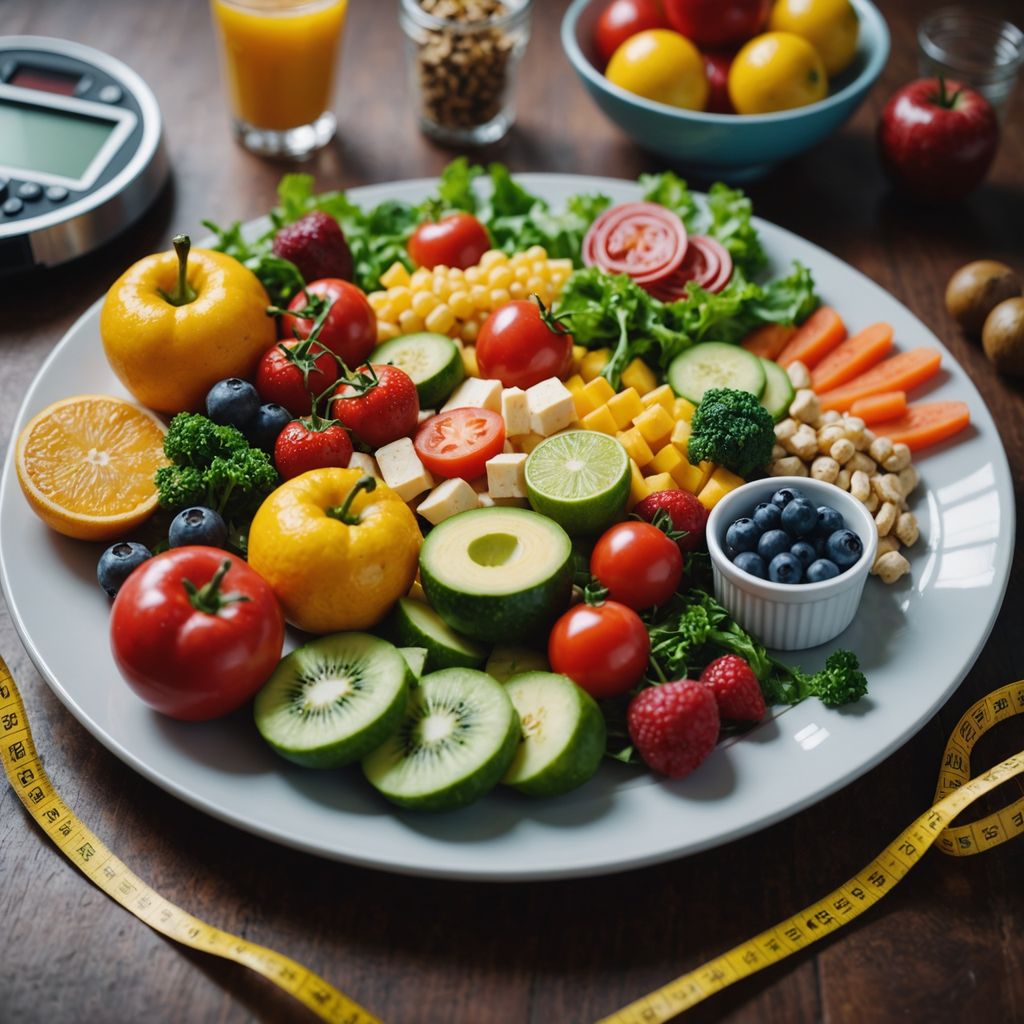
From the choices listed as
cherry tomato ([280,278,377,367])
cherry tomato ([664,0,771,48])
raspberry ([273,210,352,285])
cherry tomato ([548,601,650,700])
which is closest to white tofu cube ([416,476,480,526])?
cherry tomato ([548,601,650,700])

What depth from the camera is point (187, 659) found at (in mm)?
1938

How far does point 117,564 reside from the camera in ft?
7.30

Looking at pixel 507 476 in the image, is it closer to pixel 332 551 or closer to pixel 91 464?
pixel 332 551

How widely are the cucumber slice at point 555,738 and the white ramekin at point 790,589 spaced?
407mm

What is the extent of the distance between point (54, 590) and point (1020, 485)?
85.6 inches

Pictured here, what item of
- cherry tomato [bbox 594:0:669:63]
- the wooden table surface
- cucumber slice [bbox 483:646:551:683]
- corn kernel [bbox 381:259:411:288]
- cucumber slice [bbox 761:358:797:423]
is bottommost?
the wooden table surface

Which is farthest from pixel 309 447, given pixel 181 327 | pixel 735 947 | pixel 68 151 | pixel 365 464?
pixel 68 151

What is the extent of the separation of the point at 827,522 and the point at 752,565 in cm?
18

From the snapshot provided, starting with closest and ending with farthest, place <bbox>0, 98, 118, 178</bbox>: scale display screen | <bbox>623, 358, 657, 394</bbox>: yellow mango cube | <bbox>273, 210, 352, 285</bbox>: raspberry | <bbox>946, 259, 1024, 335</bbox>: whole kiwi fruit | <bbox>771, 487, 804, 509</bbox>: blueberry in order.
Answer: <bbox>771, 487, 804, 509</bbox>: blueberry, <bbox>623, 358, 657, 394</bbox>: yellow mango cube, <bbox>273, 210, 352, 285</bbox>: raspberry, <bbox>946, 259, 1024, 335</bbox>: whole kiwi fruit, <bbox>0, 98, 118, 178</bbox>: scale display screen

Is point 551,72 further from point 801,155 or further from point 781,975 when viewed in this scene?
point 781,975

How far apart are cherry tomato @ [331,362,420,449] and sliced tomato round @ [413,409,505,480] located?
62 millimetres

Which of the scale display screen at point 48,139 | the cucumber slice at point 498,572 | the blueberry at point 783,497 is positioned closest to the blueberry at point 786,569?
the blueberry at point 783,497

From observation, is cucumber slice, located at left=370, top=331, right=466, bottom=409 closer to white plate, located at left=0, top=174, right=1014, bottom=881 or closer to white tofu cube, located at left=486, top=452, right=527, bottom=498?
white tofu cube, located at left=486, top=452, right=527, bottom=498

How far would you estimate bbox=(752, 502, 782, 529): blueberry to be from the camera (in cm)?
228
